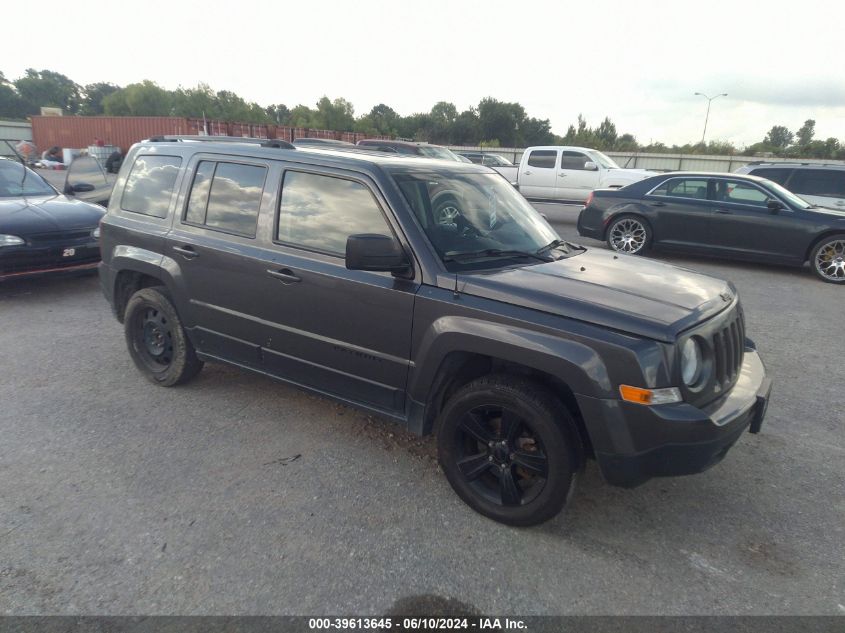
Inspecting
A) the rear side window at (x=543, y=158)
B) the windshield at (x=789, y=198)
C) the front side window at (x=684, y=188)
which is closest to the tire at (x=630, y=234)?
the front side window at (x=684, y=188)

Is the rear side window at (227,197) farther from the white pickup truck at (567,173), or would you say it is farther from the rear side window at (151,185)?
the white pickup truck at (567,173)

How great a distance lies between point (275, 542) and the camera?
9.40 ft

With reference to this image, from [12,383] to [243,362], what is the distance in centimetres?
210

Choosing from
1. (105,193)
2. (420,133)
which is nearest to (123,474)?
(105,193)

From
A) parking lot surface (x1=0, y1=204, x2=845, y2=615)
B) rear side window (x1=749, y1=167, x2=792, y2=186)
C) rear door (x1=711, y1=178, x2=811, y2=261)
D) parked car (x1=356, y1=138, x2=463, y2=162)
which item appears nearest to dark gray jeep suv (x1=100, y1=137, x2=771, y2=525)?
parking lot surface (x1=0, y1=204, x2=845, y2=615)

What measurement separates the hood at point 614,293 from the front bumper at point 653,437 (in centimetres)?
35

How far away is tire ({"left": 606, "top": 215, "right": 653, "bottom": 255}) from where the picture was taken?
10133 mm

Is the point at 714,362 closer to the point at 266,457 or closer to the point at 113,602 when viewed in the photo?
the point at 266,457

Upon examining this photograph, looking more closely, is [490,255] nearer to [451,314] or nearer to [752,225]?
[451,314]

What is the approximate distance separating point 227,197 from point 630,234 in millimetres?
8083

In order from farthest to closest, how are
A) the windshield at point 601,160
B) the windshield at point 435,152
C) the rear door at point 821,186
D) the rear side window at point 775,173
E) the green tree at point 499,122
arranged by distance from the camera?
the green tree at point 499,122
the windshield at point 435,152
the windshield at point 601,160
the rear side window at point 775,173
the rear door at point 821,186

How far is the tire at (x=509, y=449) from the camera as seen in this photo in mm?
2803

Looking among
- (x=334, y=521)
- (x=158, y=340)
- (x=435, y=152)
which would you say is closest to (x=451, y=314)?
(x=334, y=521)

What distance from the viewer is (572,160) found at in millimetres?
15969
